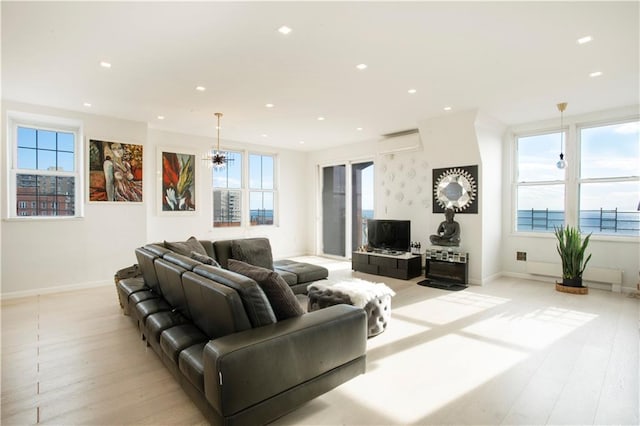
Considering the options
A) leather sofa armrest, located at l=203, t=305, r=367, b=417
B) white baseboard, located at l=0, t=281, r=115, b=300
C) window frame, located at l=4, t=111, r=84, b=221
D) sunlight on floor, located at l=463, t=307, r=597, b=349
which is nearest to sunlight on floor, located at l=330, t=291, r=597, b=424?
sunlight on floor, located at l=463, t=307, r=597, b=349

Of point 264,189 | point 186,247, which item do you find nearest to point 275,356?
point 186,247

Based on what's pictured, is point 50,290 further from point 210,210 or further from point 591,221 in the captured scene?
point 591,221

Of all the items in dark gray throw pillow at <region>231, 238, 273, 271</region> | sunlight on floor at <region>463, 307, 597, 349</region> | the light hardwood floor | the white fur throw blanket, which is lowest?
the light hardwood floor

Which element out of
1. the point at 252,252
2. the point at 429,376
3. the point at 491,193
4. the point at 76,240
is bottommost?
the point at 429,376

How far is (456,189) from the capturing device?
586cm

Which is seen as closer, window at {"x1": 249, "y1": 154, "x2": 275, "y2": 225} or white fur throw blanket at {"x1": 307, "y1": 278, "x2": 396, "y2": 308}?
white fur throw blanket at {"x1": 307, "y1": 278, "x2": 396, "y2": 308}

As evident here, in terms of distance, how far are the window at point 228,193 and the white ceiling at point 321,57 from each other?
2.14 meters

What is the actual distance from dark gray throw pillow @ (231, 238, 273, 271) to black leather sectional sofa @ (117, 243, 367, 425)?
74.3 inches

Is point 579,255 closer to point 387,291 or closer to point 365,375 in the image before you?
point 387,291

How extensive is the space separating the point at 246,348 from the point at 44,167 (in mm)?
5687

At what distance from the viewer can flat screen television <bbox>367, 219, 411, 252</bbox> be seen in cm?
638

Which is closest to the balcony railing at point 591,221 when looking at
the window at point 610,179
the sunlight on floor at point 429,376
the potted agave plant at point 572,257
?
the window at point 610,179

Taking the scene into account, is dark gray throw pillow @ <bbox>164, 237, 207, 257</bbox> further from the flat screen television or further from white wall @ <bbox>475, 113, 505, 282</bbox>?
white wall @ <bbox>475, 113, 505, 282</bbox>

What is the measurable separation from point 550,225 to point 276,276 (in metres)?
5.75
